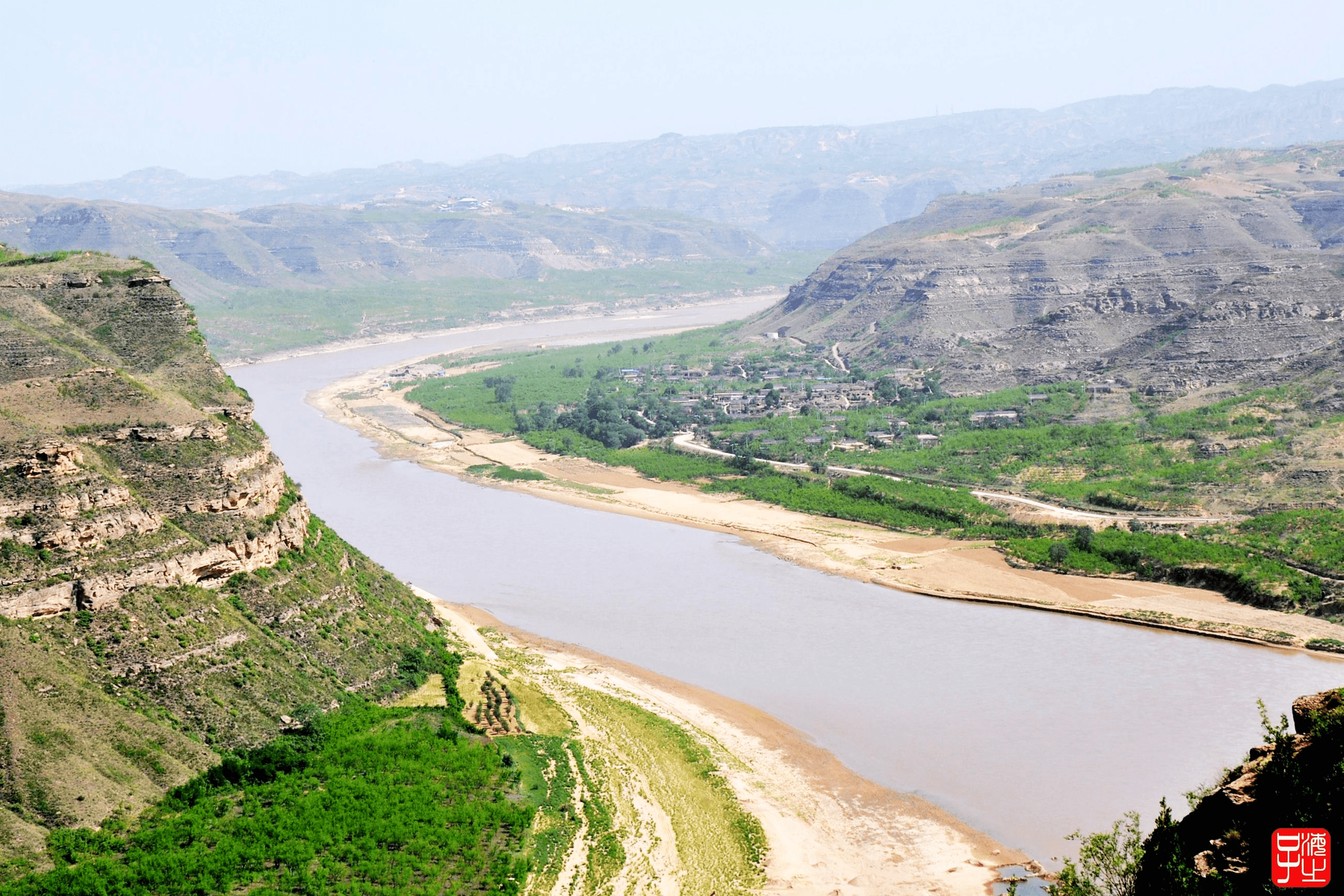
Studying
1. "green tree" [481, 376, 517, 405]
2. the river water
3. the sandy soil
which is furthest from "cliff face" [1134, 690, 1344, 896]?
"green tree" [481, 376, 517, 405]

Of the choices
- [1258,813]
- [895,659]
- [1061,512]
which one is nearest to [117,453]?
[895,659]

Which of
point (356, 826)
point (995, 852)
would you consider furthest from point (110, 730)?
point (995, 852)

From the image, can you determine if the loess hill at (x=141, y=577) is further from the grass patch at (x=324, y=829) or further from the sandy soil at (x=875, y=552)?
the sandy soil at (x=875, y=552)

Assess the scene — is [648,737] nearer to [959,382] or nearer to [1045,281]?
[959,382]

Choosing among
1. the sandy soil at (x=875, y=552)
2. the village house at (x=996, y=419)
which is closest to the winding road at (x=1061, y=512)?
the sandy soil at (x=875, y=552)

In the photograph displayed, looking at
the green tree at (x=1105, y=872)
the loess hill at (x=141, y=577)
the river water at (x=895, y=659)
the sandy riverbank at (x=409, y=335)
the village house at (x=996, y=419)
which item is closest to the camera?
the green tree at (x=1105, y=872)
